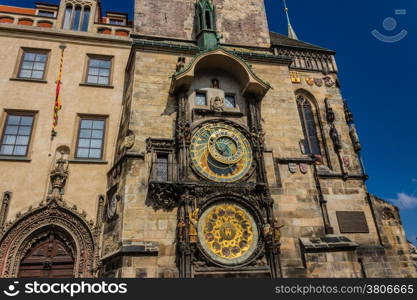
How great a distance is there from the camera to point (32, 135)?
37.1 ft

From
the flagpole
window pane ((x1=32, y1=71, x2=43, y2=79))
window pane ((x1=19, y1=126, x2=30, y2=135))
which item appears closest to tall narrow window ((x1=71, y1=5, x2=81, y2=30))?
the flagpole

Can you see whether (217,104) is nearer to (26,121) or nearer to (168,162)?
(168,162)

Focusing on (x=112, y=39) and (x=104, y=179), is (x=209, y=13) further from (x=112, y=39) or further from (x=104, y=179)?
(x=104, y=179)

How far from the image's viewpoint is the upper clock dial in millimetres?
10000

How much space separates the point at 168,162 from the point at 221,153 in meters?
1.69

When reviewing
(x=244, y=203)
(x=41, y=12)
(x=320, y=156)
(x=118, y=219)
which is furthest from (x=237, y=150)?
(x=41, y=12)

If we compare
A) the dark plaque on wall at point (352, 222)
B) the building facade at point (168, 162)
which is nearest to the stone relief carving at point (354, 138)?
the building facade at point (168, 162)

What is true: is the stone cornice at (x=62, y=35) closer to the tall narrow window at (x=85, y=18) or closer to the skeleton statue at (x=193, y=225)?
the tall narrow window at (x=85, y=18)

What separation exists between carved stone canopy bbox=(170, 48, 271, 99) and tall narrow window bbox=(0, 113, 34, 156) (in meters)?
5.28

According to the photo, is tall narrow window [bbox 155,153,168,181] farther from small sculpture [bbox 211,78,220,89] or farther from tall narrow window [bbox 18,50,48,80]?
tall narrow window [bbox 18,50,48,80]

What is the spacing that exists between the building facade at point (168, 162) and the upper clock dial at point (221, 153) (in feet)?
0.15

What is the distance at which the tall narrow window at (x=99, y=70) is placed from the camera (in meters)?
12.9

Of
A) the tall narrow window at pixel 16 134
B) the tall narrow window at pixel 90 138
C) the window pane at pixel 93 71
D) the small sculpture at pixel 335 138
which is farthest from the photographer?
the small sculpture at pixel 335 138

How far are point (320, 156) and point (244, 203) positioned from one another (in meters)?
5.81
